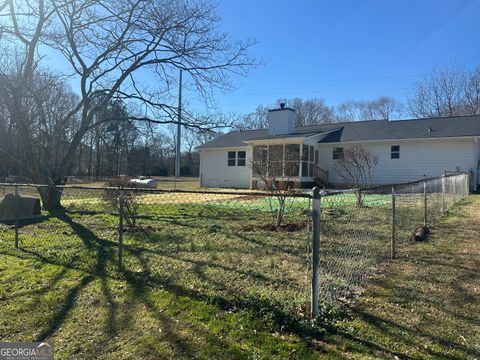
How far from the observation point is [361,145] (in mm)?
21547

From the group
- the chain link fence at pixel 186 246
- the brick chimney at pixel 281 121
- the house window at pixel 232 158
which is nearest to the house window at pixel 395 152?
the brick chimney at pixel 281 121

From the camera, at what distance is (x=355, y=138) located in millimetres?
21828

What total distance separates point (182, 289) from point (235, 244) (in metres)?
2.58

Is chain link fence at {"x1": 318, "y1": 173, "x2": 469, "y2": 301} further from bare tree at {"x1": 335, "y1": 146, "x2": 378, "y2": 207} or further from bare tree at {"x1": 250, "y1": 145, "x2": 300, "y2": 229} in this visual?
bare tree at {"x1": 335, "y1": 146, "x2": 378, "y2": 207}

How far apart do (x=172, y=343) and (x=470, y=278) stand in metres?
3.82

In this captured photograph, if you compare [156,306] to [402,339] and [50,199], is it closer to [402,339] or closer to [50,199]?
[402,339]

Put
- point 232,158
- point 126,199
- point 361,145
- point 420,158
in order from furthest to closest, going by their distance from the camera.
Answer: point 232,158, point 361,145, point 420,158, point 126,199

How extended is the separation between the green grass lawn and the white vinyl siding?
1293 centimetres

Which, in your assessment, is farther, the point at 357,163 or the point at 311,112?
the point at 311,112

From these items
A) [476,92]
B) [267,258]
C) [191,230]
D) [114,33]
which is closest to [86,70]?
[114,33]

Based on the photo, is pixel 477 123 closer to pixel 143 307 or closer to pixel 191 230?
pixel 191 230

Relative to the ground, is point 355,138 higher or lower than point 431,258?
higher

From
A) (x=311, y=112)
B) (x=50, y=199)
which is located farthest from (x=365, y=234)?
(x=311, y=112)

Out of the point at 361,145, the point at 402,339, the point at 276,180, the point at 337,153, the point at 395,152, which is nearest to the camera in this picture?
the point at 402,339
